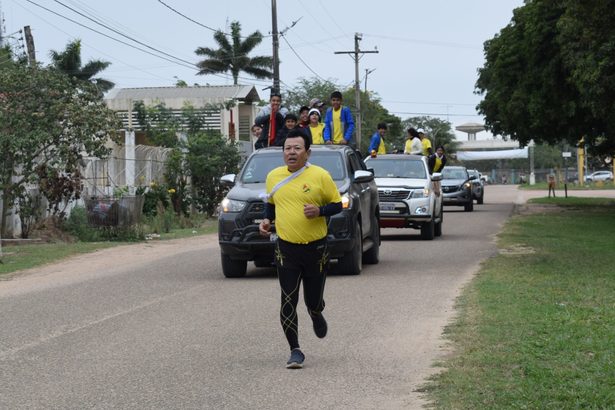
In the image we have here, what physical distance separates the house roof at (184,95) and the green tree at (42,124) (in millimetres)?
31738

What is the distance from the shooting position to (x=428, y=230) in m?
23.5

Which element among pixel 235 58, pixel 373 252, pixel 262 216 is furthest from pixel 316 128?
pixel 235 58

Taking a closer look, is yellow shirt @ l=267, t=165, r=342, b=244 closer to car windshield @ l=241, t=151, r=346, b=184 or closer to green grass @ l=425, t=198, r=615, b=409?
green grass @ l=425, t=198, r=615, b=409

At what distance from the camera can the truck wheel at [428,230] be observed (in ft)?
76.8

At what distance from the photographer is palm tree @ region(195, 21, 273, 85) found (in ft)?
268

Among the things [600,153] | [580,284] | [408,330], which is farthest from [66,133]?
[600,153]

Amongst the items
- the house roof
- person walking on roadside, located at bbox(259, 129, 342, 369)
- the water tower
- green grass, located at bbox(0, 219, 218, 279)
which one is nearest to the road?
person walking on roadside, located at bbox(259, 129, 342, 369)

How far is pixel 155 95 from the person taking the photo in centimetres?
6688

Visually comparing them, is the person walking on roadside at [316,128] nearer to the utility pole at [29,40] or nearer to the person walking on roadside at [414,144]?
the person walking on roadside at [414,144]

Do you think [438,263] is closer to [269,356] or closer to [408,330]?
[408,330]

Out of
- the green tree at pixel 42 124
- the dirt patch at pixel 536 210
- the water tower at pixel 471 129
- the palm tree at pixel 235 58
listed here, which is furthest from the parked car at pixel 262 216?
the water tower at pixel 471 129

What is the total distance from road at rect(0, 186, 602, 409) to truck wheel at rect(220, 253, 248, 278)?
0.21 meters

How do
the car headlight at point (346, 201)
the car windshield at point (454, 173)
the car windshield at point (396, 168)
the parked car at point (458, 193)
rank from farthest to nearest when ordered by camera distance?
the car windshield at point (454, 173) < the parked car at point (458, 193) < the car windshield at point (396, 168) < the car headlight at point (346, 201)

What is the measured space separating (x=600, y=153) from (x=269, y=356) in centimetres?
3865
